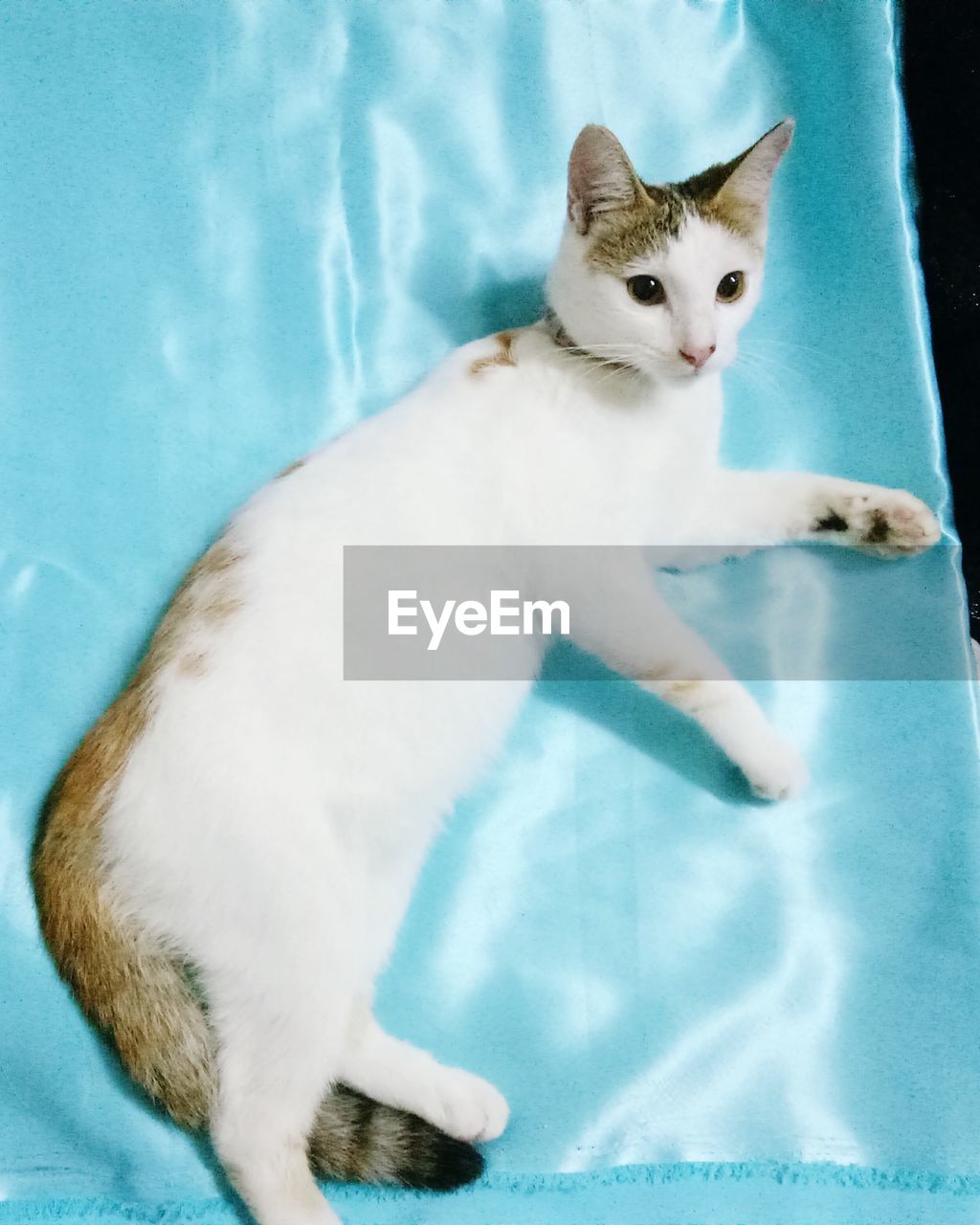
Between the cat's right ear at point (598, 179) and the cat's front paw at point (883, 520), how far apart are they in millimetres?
520

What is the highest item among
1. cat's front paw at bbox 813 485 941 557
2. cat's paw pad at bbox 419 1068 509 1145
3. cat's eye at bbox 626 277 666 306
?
cat's eye at bbox 626 277 666 306

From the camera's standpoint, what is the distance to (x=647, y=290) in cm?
120

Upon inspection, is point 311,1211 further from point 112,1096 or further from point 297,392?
point 297,392

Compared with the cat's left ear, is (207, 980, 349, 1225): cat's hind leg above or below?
below

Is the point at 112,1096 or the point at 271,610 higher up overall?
the point at 271,610

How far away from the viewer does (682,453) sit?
1.30 meters

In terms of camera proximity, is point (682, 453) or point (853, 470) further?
point (853, 470)

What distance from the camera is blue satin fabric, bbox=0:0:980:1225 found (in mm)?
1185

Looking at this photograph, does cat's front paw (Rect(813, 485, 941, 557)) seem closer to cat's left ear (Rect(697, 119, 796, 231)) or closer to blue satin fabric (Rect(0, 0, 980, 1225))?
blue satin fabric (Rect(0, 0, 980, 1225))

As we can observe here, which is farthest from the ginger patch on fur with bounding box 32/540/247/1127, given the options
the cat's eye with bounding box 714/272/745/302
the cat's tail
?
the cat's eye with bounding box 714/272/745/302

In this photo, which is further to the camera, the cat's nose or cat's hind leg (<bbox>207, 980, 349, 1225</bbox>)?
the cat's nose

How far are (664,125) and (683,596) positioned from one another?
2.77 feet

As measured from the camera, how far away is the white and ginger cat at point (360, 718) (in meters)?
1.06

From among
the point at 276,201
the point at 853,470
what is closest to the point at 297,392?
the point at 276,201
